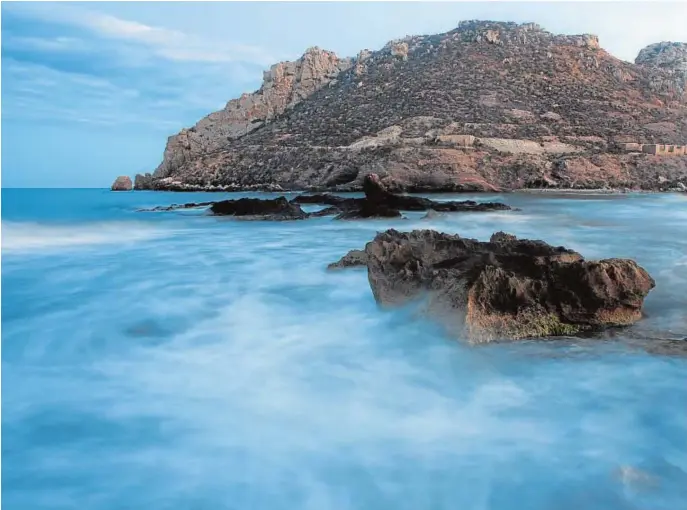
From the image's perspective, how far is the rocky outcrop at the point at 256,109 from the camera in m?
55.1

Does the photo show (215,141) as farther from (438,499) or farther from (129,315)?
(438,499)

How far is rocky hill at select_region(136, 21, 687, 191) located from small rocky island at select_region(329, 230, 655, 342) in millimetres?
26708

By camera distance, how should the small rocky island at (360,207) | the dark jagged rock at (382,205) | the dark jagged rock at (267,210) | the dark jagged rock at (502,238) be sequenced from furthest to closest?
1. the dark jagged rock at (267,210)
2. the small rocky island at (360,207)
3. the dark jagged rock at (382,205)
4. the dark jagged rock at (502,238)

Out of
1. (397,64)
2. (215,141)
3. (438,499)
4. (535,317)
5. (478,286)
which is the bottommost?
(438,499)

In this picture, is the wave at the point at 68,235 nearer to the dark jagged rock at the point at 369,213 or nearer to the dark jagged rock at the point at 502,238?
the dark jagged rock at the point at 369,213

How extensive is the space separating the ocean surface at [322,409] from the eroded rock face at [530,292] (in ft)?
0.50

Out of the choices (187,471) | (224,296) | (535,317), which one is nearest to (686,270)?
(535,317)

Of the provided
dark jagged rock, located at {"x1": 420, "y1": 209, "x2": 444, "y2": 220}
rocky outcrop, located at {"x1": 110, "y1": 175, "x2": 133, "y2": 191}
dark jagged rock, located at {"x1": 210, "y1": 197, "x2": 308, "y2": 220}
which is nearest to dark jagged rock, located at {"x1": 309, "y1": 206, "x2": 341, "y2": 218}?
dark jagged rock, located at {"x1": 210, "y1": 197, "x2": 308, "y2": 220}

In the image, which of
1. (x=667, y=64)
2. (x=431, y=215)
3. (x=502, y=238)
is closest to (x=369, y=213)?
(x=431, y=215)

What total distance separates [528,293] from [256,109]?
2177 inches

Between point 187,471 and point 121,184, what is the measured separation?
213 feet

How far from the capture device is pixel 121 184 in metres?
62.0

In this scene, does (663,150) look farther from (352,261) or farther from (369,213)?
(352,261)

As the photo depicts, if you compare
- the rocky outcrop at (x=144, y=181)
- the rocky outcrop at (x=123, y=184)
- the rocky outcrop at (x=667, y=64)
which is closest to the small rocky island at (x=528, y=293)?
the rocky outcrop at (x=667, y=64)
